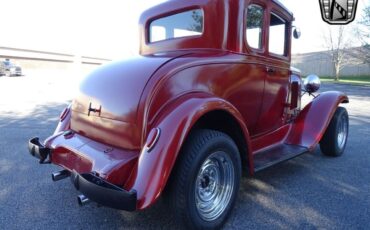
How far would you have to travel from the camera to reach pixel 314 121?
4.21 m

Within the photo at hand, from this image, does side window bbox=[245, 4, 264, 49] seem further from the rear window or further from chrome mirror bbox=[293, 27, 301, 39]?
chrome mirror bbox=[293, 27, 301, 39]

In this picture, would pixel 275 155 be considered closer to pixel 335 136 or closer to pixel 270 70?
pixel 270 70

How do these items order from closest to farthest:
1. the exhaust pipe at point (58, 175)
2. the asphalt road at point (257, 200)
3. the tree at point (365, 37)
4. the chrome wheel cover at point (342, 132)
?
the asphalt road at point (257, 200) < the exhaust pipe at point (58, 175) < the chrome wheel cover at point (342, 132) < the tree at point (365, 37)

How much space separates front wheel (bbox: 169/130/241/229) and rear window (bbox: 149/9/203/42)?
1357 millimetres

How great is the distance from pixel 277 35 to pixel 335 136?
174 cm

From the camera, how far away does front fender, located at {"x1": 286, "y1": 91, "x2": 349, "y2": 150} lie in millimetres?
4027

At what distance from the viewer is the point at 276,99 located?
400cm

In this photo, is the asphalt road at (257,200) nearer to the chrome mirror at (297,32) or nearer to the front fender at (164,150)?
the front fender at (164,150)

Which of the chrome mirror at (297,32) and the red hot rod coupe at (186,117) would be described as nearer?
the red hot rod coupe at (186,117)

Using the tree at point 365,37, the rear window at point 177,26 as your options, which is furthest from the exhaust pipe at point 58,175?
the tree at point 365,37

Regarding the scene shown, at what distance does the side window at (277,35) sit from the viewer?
3.87 meters

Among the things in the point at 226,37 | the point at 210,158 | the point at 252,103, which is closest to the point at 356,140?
the point at 252,103

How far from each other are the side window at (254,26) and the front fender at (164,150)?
49.3 inches

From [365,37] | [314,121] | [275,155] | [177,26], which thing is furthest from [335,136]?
[365,37]
